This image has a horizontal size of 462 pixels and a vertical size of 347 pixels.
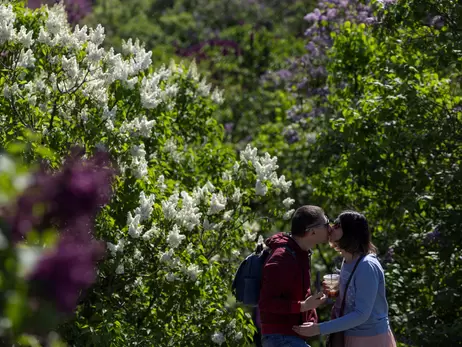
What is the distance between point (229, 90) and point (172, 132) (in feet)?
24.7

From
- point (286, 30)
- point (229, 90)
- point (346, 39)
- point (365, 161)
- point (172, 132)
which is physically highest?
point (286, 30)

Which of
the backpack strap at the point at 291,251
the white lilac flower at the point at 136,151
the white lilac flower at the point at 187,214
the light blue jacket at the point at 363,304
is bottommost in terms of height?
the light blue jacket at the point at 363,304

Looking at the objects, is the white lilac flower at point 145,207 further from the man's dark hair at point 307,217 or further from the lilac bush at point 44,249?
the lilac bush at point 44,249

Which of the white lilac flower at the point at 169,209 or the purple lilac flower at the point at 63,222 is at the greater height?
the white lilac flower at the point at 169,209

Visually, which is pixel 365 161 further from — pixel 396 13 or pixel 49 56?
pixel 49 56

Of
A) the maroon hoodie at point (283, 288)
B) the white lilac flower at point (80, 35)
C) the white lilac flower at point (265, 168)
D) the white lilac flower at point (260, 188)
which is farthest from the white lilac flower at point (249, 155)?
the maroon hoodie at point (283, 288)

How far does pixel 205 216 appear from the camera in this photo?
5906mm

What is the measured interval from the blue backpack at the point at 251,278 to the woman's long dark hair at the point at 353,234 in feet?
1.43

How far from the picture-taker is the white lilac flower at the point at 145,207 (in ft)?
17.6

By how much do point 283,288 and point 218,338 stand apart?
147cm

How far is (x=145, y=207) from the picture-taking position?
5375mm

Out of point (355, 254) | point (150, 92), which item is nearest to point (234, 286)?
point (355, 254)


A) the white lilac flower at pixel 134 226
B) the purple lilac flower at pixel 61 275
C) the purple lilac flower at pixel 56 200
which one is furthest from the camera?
the white lilac flower at pixel 134 226

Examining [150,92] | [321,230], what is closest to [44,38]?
[150,92]
